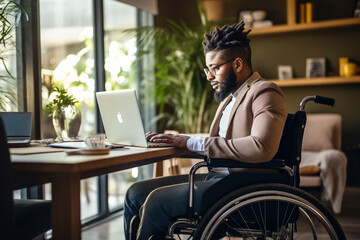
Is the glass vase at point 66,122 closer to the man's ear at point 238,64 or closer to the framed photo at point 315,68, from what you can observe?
the man's ear at point 238,64

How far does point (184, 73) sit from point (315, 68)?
4.59ft

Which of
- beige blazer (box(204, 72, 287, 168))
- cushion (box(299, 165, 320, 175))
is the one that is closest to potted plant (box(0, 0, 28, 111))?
beige blazer (box(204, 72, 287, 168))

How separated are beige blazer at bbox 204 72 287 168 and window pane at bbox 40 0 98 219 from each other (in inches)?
60.7

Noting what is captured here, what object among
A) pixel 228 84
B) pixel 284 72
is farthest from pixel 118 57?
pixel 228 84

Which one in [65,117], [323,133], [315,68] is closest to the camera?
[65,117]

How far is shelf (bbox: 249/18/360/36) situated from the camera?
14.2 feet

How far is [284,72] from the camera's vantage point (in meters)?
4.74

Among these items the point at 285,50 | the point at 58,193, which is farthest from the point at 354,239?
the point at 285,50

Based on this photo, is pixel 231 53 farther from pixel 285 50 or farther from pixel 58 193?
pixel 285 50

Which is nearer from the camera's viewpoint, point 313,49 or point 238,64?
point 238,64

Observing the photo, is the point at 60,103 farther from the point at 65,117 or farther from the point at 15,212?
the point at 15,212

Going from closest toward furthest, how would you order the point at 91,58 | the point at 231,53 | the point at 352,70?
the point at 231,53, the point at 91,58, the point at 352,70

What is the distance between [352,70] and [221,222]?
11.0ft

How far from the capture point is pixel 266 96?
1.66 metres
